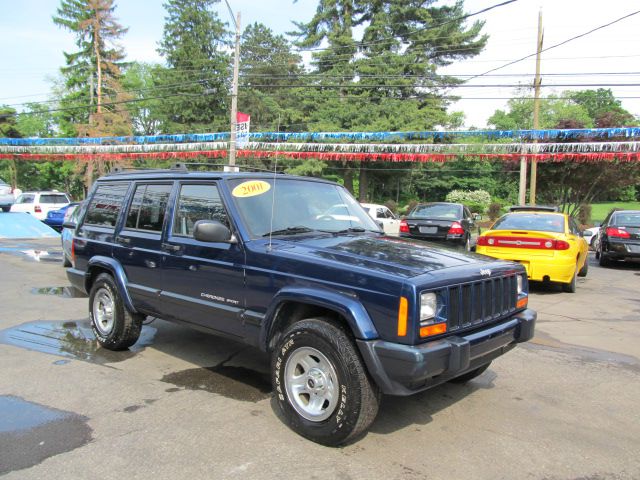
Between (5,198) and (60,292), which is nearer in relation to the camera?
(60,292)

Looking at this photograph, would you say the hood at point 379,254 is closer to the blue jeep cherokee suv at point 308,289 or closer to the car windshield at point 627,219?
the blue jeep cherokee suv at point 308,289

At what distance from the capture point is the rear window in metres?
23.9

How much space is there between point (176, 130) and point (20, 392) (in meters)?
43.2

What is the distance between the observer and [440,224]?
43.6 ft

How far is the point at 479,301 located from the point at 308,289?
1.24m

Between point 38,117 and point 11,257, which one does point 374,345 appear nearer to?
point 11,257

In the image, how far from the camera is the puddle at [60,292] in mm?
8547

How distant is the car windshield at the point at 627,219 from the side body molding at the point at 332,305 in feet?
42.5

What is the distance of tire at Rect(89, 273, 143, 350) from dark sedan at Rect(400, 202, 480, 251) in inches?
348

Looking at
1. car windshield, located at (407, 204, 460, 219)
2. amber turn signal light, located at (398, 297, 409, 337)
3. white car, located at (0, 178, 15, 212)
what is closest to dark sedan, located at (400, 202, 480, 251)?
car windshield, located at (407, 204, 460, 219)

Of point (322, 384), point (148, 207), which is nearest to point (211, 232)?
point (322, 384)

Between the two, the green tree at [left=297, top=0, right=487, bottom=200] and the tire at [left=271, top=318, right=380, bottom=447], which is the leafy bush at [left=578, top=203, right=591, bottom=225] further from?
the tire at [left=271, top=318, right=380, bottom=447]

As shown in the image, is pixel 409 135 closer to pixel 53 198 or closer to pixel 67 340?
pixel 53 198

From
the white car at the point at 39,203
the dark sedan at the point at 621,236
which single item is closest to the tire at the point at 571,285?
the dark sedan at the point at 621,236
